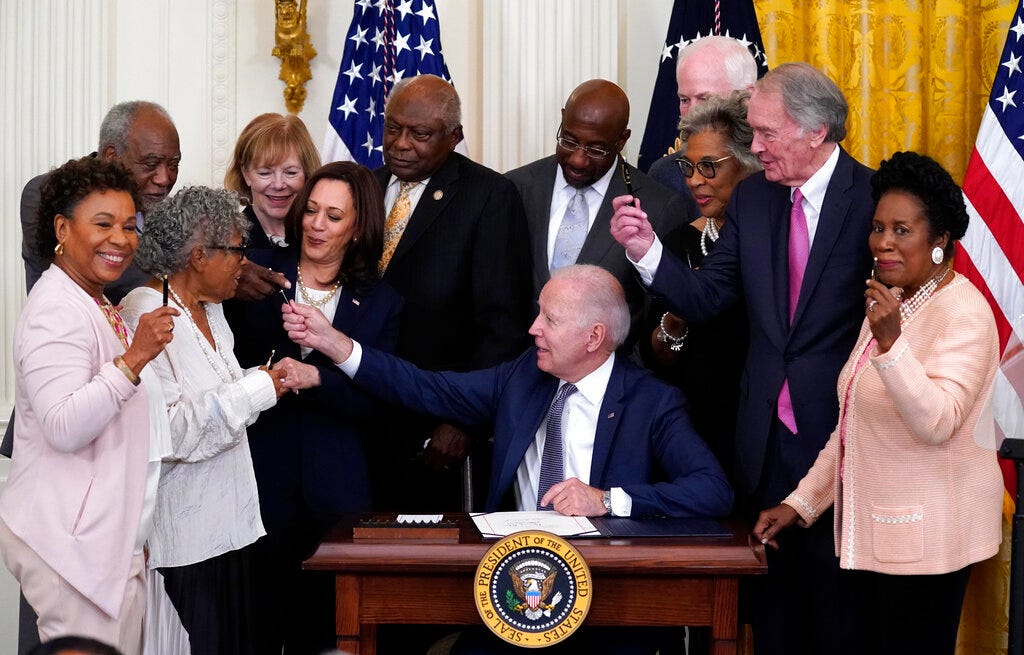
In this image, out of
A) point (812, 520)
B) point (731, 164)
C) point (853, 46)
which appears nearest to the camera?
point (812, 520)

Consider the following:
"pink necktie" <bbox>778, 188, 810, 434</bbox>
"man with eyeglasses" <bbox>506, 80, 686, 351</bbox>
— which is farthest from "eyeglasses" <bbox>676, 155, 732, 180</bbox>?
"pink necktie" <bbox>778, 188, 810, 434</bbox>

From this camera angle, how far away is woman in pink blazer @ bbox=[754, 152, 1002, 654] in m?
3.36

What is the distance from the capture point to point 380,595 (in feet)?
11.0

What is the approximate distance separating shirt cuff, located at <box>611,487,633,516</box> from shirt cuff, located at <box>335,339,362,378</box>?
953 millimetres

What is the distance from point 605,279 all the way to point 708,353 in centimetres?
51

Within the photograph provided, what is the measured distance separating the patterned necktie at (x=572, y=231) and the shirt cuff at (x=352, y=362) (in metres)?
0.93

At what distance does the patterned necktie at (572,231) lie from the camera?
15.4 ft

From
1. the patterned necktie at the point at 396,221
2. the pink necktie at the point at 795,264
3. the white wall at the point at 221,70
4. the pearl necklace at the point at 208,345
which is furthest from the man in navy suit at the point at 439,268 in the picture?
the white wall at the point at 221,70

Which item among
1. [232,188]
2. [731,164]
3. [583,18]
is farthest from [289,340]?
[583,18]

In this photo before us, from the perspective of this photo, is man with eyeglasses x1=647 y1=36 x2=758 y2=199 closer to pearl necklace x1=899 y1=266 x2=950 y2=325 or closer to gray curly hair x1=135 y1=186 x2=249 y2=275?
pearl necklace x1=899 y1=266 x2=950 y2=325

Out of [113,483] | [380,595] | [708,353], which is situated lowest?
[380,595]

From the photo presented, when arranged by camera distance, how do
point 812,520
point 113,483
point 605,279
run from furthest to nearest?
point 605,279
point 812,520
point 113,483

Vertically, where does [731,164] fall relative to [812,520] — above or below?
above

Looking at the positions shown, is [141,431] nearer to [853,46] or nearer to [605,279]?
[605,279]
